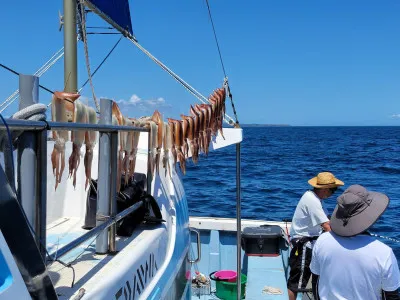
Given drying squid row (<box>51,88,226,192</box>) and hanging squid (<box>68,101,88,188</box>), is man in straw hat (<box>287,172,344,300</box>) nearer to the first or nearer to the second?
drying squid row (<box>51,88,226,192</box>)

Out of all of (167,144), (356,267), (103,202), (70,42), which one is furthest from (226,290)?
(103,202)

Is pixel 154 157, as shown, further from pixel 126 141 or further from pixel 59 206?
pixel 59 206

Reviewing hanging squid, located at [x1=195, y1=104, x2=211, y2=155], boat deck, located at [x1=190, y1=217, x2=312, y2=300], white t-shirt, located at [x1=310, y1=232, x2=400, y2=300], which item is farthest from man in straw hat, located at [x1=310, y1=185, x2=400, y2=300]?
boat deck, located at [x1=190, y1=217, x2=312, y2=300]

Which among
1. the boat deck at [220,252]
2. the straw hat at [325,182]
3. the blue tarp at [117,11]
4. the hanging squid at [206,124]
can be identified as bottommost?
the boat deck at [220,252]

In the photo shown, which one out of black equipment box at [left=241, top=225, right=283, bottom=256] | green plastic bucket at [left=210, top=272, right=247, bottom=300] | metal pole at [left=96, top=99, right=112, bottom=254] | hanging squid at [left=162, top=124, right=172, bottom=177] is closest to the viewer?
metal pole at [left=96, top=99, right=112, bottom=254]

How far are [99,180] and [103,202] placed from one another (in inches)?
5.2

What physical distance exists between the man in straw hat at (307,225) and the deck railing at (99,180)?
236 centimetres

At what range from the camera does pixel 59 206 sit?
3.85 metres

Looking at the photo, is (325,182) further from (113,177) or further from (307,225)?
(113,177)

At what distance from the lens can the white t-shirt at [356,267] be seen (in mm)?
2848

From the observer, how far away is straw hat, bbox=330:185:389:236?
293 centimetres

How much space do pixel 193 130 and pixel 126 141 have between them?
1367 millimetres

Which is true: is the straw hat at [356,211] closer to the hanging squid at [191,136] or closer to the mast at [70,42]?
the hanging squid at [191,136]

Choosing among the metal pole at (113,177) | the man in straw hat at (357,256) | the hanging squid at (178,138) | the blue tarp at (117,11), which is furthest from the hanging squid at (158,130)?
the blue tarp at (117,11)
